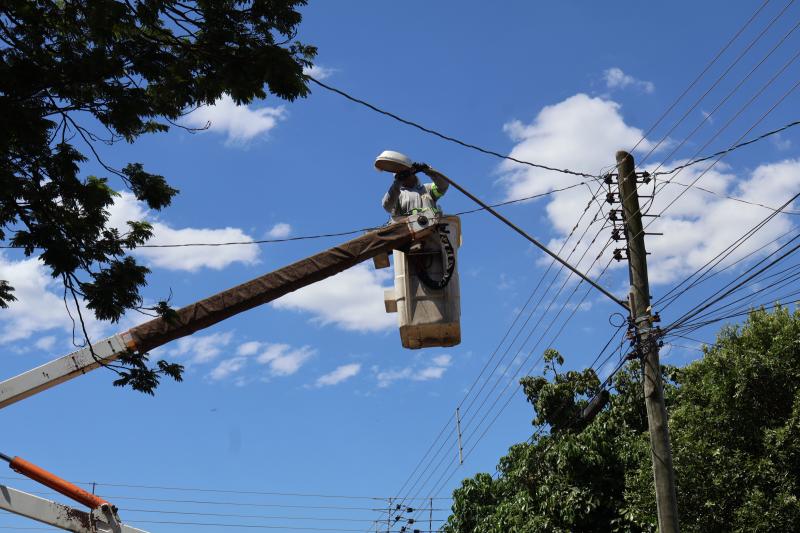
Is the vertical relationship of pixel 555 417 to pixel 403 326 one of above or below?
above

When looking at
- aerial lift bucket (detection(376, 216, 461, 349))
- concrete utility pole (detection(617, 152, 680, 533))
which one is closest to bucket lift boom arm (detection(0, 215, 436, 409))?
aerial lift bucket (detection(376, 216, 461, 349))

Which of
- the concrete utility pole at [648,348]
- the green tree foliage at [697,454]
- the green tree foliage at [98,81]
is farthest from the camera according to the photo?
the green tree foliage at [697,454]

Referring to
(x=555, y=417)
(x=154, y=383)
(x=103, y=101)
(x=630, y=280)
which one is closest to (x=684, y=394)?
(x=555, y=417)

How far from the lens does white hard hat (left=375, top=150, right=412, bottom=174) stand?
11344mm

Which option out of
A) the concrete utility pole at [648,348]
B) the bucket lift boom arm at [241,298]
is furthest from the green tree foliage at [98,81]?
the concrete utility pole at [648,348]

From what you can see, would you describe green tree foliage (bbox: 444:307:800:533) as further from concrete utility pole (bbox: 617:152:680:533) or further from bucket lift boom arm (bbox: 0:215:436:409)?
bucket lift boom arm (bbox: 0:215:436:409)

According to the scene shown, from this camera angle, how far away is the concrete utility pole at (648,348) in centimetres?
1320

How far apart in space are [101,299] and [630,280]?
7974mm

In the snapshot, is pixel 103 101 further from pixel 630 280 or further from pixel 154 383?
pixel 630 280

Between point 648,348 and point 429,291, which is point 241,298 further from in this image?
point 648,348

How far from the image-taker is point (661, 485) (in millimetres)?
13258

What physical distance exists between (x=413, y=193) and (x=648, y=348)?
448cm

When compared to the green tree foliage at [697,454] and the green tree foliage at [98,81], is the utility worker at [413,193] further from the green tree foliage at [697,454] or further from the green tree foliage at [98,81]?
the green tree foliage at [697,454]

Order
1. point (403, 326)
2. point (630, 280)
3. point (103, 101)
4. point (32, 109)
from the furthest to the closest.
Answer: point (630, 280)
point (403, 326)
point (103, 101)
point (32, 109)
